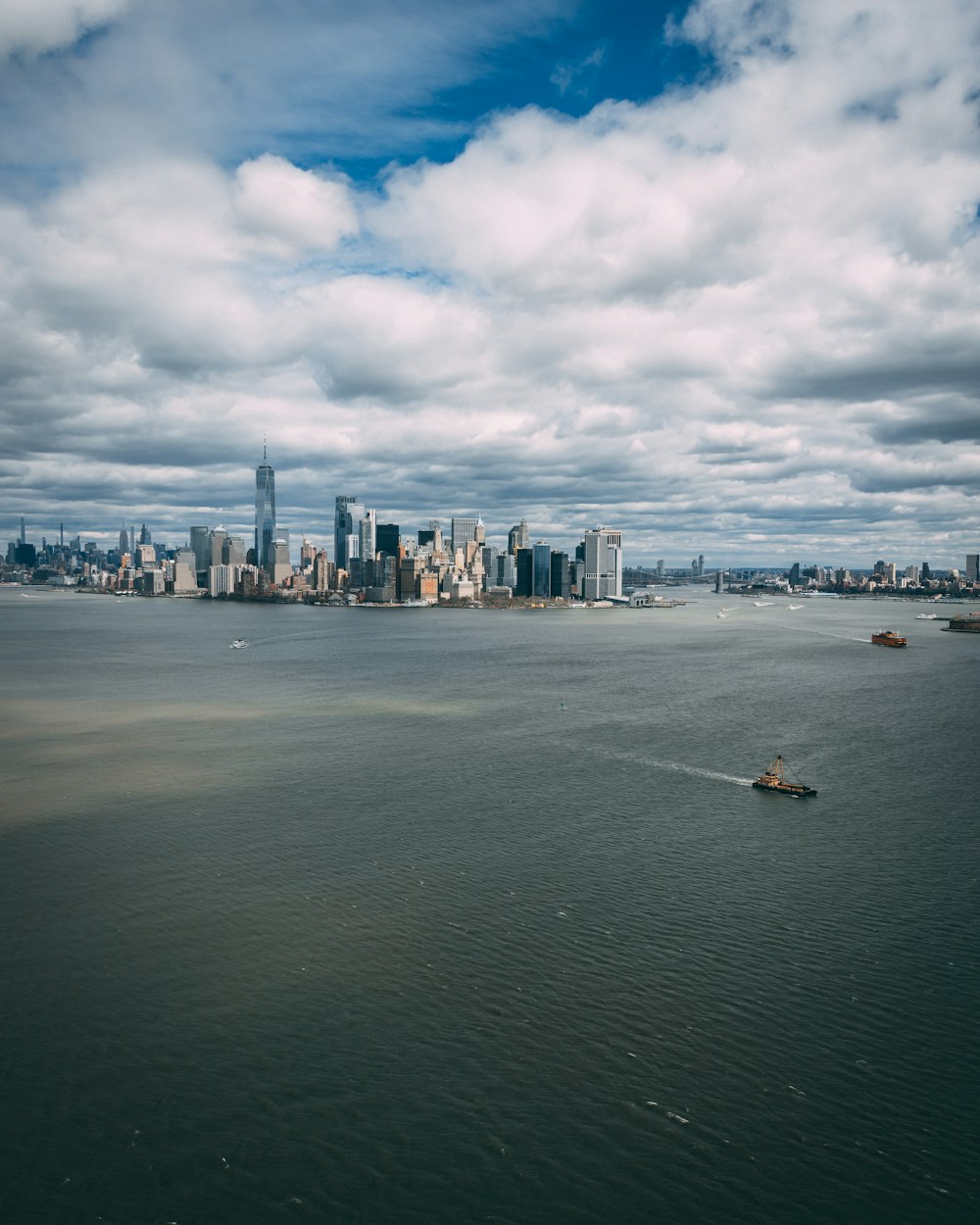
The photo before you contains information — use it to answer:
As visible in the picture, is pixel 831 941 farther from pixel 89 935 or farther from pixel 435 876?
pixel 89 935

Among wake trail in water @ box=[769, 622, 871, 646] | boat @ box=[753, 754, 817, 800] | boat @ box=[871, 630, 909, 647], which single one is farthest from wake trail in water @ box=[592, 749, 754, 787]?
wake trail in water @ box=[769, 622, 871, 646]

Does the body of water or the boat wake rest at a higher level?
the boat wake

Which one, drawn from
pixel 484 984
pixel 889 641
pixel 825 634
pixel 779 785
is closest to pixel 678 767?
pixel 779 785

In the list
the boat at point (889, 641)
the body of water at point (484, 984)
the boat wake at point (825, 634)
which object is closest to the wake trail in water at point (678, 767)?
the body of water at point (484, 984)

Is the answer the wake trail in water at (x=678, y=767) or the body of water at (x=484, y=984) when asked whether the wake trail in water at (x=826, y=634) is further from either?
the wake trail in water at (x=678, y=767)

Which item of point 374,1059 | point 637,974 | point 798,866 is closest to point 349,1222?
point 374,1059

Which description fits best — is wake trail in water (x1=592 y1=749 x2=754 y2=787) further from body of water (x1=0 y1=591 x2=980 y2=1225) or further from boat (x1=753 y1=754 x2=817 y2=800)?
boat (x1=753 y1=754 x2=817 y2=800)

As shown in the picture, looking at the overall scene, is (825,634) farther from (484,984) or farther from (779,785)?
(484,984)
